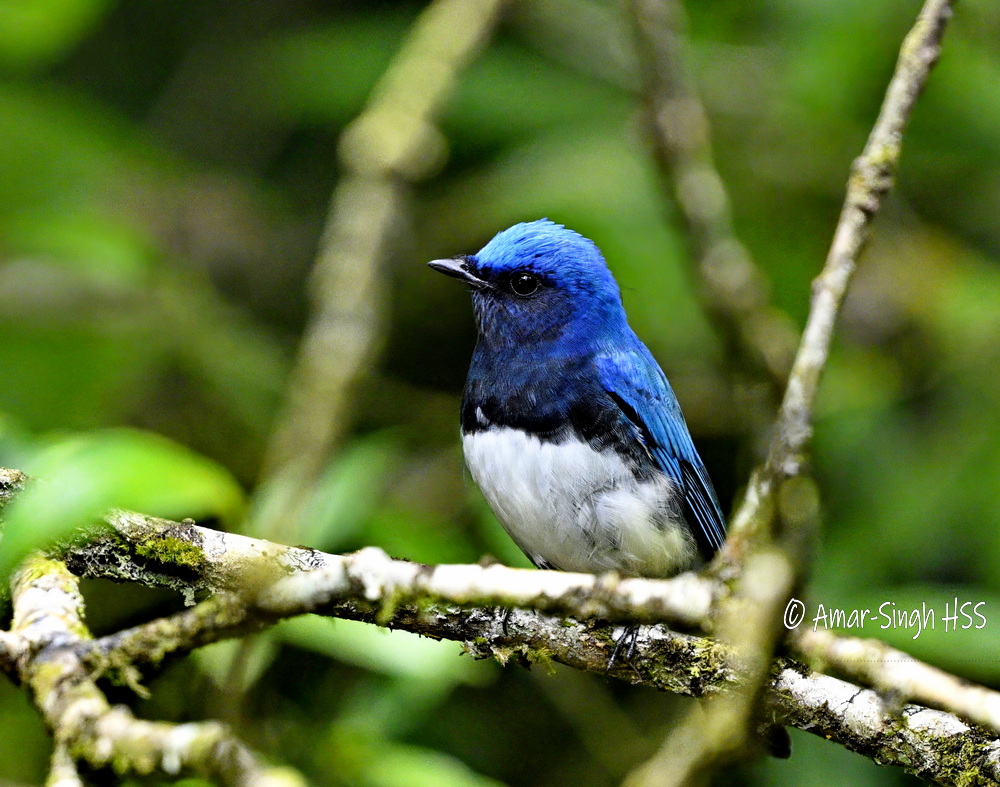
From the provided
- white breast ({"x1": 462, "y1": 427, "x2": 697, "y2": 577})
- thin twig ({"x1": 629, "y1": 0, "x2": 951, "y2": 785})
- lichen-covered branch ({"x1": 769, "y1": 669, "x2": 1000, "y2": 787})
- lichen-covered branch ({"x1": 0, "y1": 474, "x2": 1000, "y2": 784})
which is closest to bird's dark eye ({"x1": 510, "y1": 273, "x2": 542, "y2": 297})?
white breast ({"x1": 462, "y1": 427, "x2": 697, "y2": 577})

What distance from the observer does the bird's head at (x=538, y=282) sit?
182 inches

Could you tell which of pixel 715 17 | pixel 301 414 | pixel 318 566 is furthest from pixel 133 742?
pixel 715 17

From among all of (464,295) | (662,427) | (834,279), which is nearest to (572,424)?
(662,427)

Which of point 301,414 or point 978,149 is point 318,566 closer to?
point 301,414

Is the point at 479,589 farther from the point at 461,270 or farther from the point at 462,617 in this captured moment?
the point at 461,270

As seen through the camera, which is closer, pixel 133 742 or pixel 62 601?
pixel 133 742

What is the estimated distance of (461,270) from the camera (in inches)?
187

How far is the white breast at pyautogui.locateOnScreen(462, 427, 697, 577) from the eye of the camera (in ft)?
13.0

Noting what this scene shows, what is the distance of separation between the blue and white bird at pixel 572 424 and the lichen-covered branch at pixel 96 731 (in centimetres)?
209

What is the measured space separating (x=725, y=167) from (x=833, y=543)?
2304 millimetres

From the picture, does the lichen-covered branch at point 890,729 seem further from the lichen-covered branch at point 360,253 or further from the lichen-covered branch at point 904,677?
the lichen-covered branch at point 360,253

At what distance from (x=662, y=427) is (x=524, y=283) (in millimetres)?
905

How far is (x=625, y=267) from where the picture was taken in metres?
5.45

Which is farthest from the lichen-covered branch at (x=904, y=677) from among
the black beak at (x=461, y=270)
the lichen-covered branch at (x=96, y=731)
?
the black beak at (x=461, y=270)
